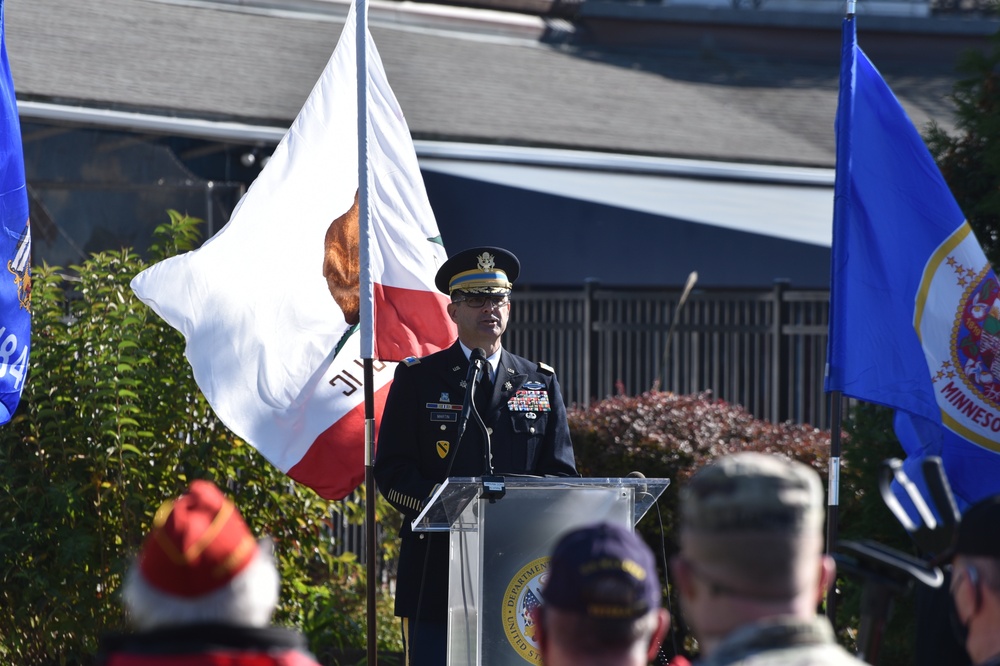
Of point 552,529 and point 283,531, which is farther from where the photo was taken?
point 283,531

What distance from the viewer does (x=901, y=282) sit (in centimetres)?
521

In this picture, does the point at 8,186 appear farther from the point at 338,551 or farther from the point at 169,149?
the point at 169,149

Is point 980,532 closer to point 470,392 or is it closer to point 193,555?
point 193,555

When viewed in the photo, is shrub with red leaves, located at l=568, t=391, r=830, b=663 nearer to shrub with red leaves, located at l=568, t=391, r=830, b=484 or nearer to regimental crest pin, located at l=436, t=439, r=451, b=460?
shrub with red leaves, located at l=568, t=391, r=830, b=484

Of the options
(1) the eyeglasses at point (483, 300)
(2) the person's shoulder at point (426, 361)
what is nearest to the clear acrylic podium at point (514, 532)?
(2) the person's shoulder at point (426, 361)

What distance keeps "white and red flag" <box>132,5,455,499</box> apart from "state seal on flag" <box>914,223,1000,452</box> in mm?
1954

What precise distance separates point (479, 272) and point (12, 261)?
1.73 meters

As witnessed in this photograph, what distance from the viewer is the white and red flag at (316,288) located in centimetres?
554

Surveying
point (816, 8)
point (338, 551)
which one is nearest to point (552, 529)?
point (338, 551)

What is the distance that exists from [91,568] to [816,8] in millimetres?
15564

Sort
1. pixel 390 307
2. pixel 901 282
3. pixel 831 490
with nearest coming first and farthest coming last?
pixel 831 490 → pixel 901 282 → pixel 390 307

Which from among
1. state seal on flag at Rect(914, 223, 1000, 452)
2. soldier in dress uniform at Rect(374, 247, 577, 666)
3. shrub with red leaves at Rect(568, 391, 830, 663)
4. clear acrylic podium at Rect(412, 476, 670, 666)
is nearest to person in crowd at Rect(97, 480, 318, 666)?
clear acrylic podium at Rect(412, 476, 670, 666)

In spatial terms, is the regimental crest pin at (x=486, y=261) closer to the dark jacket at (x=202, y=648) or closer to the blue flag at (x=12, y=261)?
the blue flag at (x=12, y=261)

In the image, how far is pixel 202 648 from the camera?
7.41 feet
